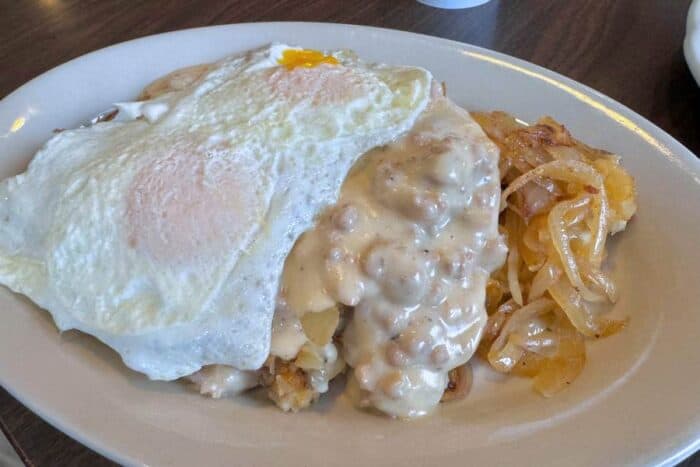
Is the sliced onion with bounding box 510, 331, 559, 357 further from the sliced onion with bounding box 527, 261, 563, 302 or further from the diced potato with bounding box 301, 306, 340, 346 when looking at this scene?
the diced potato with bounding box 301, 306, 340, 346

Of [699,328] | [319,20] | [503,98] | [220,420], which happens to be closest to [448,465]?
[220,420]

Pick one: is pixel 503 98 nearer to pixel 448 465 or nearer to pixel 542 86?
pixel 542 86

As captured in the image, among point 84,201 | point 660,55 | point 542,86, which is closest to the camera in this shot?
point 84,201

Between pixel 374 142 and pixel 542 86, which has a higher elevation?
pixel 374 142

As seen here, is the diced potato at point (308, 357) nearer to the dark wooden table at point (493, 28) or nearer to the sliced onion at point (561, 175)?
the sliced onion at point (561, 175)

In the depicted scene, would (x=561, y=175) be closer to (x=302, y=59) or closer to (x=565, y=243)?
(x=565, y=243)

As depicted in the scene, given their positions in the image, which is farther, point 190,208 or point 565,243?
point 565,243

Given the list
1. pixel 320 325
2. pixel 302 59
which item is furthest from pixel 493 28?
pixel 320 325
